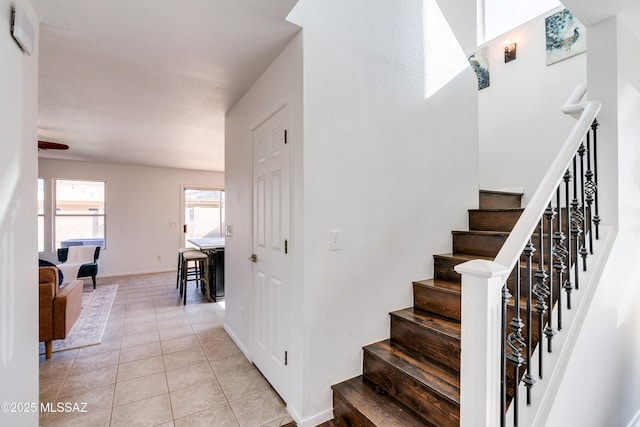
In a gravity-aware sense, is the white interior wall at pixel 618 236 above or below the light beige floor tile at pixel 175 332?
above

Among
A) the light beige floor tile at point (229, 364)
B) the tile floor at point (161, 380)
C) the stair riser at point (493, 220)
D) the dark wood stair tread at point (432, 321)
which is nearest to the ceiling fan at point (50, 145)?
the tile floor at point (161, 380)

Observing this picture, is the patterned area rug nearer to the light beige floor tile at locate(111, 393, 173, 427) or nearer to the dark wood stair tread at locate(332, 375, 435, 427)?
the light beige floor tile at locate(111, 393, 173, 427)

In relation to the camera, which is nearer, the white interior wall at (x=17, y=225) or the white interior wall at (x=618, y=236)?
the white interior wall at (x=17, y=225)

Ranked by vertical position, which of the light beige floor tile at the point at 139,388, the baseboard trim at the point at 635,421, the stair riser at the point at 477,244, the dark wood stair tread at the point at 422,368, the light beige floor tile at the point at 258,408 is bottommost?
the baseboard trim at the point at 635,421

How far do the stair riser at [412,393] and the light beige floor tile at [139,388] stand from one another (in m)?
1.58

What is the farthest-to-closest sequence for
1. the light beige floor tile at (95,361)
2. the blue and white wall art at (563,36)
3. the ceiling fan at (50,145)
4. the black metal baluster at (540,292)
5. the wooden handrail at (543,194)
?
1. the ceiling fan at (50,145)
2. the blue and white wall art at (563,36)
3. the light beige floor tile at (95,361)
4. the black metal baluster at (540,292)
5. the wooden handrail at (543,194)

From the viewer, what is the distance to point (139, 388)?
223cm

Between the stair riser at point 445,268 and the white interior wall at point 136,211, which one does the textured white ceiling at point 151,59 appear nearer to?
the stair riser at point 445,268

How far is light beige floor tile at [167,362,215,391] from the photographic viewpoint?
2.28 m

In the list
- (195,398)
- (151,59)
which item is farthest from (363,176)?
(195,398)

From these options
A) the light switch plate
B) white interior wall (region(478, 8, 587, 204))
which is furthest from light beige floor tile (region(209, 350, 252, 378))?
white interior wall (region(478, 8, 587, 204))

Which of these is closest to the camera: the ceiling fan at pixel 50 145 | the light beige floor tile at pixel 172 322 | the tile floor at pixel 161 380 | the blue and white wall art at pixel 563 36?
the tile floor at pixel 161 380

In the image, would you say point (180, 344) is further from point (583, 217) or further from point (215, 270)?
point (583, 217)

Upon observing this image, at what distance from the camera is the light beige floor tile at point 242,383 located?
216 centimetres
